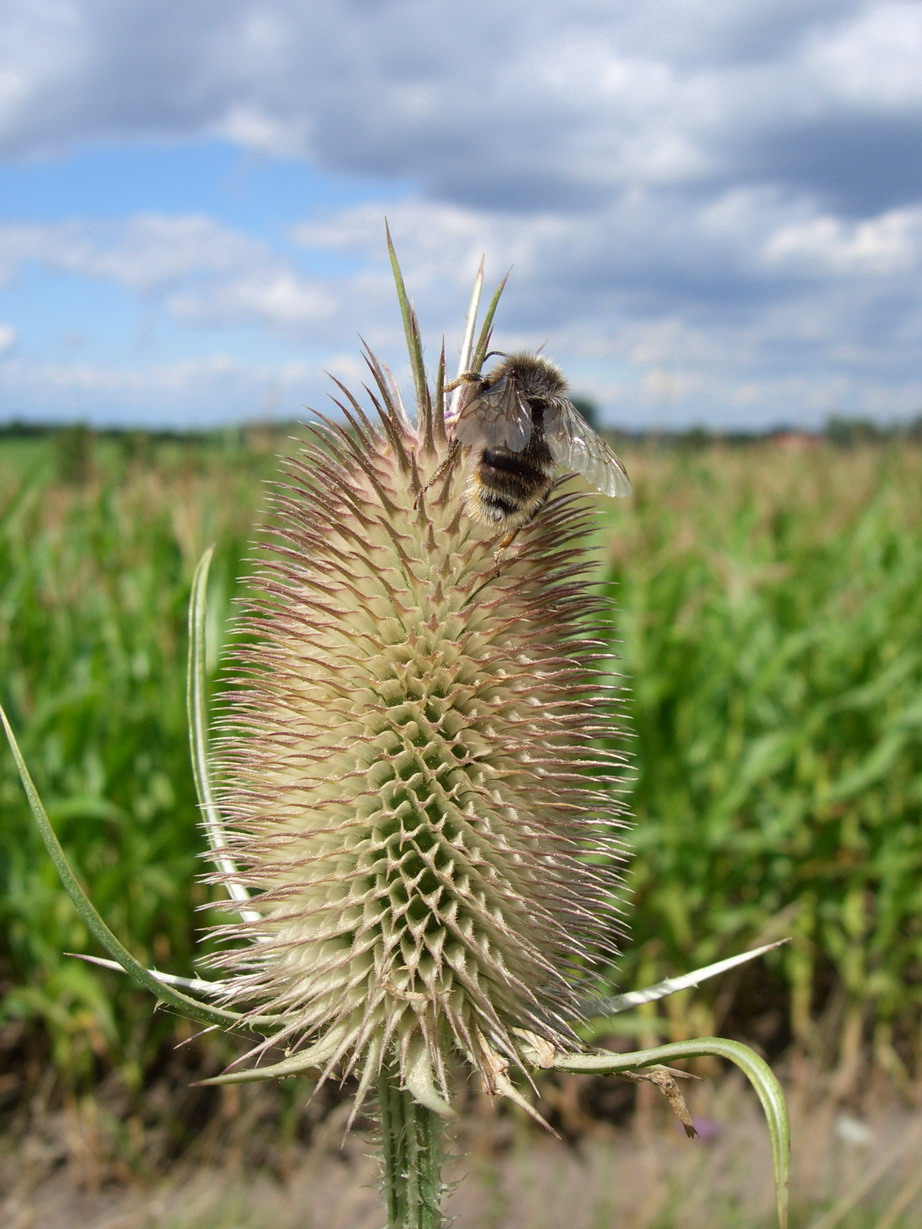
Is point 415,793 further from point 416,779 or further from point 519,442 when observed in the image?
point 519,442

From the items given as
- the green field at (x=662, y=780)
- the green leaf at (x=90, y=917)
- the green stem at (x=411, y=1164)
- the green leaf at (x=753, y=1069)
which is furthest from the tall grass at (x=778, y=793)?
the green leaf at (x=90, y=917)

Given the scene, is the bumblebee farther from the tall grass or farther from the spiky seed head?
the tall grass

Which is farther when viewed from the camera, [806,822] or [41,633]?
[806,822]

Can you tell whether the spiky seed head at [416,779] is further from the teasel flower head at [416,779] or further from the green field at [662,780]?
the green field at [662,780]

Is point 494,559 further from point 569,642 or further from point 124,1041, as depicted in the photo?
point 124,1041

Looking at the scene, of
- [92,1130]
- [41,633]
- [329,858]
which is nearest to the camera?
[329,858]

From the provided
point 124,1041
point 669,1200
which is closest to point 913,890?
point 669,1200

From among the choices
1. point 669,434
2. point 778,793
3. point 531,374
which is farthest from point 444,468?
point 669,434
